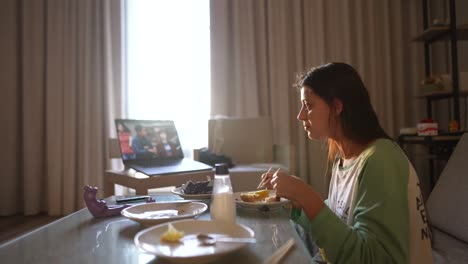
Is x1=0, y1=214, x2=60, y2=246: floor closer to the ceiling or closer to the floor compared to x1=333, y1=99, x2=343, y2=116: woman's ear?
closer to the floor

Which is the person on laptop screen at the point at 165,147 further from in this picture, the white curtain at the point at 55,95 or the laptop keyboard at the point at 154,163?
the white curtain at the point at 55,95

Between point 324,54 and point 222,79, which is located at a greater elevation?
point 324,54

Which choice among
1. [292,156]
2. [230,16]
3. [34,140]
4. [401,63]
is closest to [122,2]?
[230,16]

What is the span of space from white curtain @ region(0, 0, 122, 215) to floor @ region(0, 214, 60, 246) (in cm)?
11

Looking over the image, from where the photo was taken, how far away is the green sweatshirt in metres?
0.59

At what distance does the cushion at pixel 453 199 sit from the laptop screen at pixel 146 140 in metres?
1.51

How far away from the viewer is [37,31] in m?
2.83

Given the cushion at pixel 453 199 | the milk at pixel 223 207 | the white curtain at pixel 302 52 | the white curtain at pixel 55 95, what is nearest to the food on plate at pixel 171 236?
the milk at pixel 223 207

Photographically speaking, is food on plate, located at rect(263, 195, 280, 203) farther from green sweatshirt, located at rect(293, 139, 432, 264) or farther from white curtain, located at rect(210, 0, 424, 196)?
white curtain, located at rect(210, 0, 424, 196)

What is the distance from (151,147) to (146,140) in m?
0.06

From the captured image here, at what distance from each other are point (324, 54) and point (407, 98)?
2.90 ft

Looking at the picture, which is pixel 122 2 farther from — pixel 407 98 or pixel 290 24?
pixel 407 98

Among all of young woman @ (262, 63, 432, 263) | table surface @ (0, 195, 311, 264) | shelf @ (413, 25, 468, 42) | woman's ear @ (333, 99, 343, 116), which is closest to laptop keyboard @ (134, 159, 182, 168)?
table surface @ (0, 195, 311, 264)

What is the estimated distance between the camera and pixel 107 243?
25.9 inches
